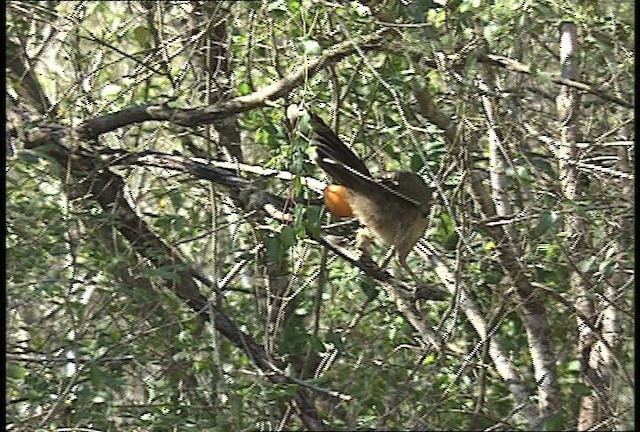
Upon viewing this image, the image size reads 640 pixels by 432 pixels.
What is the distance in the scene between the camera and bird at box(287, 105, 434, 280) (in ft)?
5.60

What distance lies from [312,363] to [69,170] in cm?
77

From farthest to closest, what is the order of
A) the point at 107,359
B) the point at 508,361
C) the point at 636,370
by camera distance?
the point at 508,361, the point at 107,359, the point at 636,370

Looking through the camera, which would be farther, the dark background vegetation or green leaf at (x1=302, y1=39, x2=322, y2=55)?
the dark background vegetation

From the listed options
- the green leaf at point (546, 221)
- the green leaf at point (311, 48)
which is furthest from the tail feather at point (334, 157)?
the green leaf at point (546, 221)

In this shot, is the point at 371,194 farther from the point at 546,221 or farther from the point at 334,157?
the point at 546,221

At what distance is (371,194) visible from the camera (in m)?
1.77

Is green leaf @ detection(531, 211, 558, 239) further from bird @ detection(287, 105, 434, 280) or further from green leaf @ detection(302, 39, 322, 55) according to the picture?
green leaf @ detection(302, 39, 322, 55)

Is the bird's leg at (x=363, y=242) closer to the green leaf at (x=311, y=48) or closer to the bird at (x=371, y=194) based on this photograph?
the bird at (x=371, y=194)

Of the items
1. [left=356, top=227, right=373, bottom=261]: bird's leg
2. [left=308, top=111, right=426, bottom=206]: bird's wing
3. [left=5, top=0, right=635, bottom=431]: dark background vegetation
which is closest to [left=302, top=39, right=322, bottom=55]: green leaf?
[left=5, top=0, right=635, bottom=431]: dark background vegetation

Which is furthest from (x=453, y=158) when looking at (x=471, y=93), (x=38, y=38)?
(x=38, y=38)

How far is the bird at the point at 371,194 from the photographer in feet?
5.60

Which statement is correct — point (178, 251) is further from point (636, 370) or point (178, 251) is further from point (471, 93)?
point (636, 370)

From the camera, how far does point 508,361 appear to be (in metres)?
2.17

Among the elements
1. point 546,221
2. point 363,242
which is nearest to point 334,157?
point 363,242
